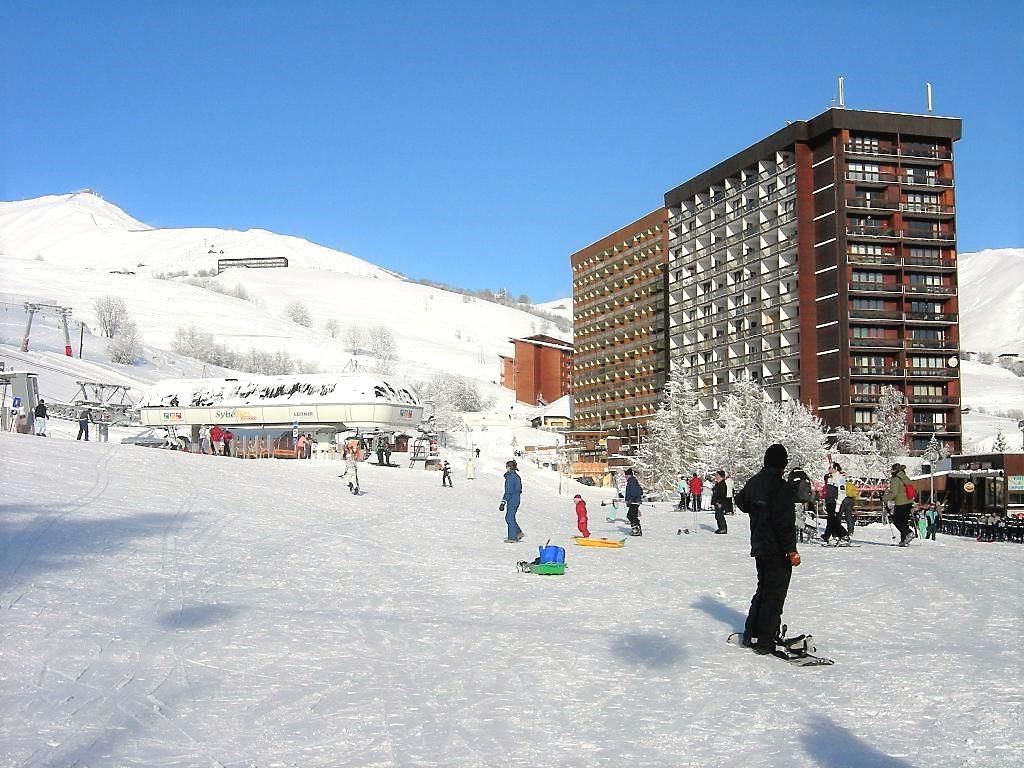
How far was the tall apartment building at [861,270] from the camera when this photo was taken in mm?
66188

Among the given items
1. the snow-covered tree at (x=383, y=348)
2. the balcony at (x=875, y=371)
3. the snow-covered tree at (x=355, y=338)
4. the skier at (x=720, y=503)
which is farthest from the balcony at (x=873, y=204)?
the snow-covered tree at (x=355, y=338)

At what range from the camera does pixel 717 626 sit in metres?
10.9

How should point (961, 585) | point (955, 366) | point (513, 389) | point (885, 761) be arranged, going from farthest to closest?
point (513, 389) < point (955, 366) < point (961, 585) < point (885, 761)

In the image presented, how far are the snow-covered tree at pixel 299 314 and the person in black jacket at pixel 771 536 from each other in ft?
575

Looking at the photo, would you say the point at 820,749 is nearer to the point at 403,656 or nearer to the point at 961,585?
the point at 403,656

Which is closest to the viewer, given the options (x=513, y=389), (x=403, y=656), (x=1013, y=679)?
(x=1013, y=679)

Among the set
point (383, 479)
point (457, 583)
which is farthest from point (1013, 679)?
point (383, 479)

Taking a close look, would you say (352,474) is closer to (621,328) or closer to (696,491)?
(696,491)

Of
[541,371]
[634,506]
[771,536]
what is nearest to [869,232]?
[634,506]

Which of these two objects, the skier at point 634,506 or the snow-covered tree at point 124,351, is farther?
the snow-covered tree at point 124,351

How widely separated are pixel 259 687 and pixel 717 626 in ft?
17.7

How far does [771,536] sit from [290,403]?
1655 inches

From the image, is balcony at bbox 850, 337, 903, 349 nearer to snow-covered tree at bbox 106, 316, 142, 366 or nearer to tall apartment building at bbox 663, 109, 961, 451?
tall apartment building at bbox 663, 109, 961, 451

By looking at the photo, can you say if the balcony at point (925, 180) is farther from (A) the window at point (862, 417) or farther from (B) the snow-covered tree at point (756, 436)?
(B) the snow-covered tree at point (756, 436)
